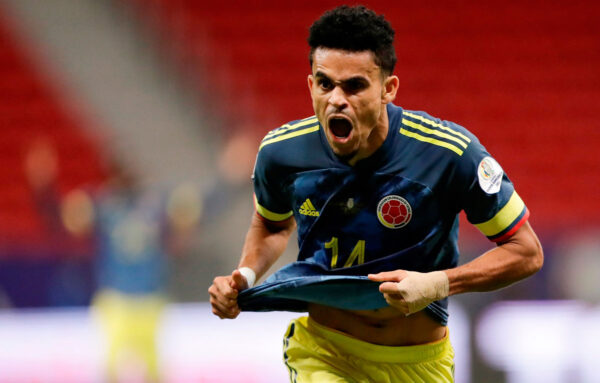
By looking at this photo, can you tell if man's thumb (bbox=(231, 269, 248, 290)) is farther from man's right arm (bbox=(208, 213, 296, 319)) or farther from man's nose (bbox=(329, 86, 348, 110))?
man's nose (bbox=(329, 86, 348, 110))

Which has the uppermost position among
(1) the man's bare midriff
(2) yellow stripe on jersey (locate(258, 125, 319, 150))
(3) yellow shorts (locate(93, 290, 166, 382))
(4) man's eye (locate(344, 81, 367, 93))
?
(4) man's eye (locate(344, 81, 367, 93))

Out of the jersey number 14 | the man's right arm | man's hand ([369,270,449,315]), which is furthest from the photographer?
the man's right arm

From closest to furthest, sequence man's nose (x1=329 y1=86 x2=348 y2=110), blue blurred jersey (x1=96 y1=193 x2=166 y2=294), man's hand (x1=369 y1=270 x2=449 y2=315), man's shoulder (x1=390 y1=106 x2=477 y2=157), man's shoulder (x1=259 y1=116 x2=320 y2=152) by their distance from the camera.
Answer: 1. man's hand (x1=369 y1=270 x2=449 y2=315)
2. man's nose (x1=329 y1=86 x2=348 y2=110)
3. man's shoulder (x1=390 y1=106 x2=477 y2=157)
4. man's shoulder (x1=259 y1=116 x2=320 y2=152)
5. blue blurred jersey (x1=96 y1=193 x2=166 y2=294)

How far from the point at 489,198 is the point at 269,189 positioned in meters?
0.76

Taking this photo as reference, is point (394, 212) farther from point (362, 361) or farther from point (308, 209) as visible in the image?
point (362, 361)

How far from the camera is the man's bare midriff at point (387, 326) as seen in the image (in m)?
2.77

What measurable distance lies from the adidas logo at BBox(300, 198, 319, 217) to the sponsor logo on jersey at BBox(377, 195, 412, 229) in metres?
0.22

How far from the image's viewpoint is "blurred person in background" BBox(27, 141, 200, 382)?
5.87 meters

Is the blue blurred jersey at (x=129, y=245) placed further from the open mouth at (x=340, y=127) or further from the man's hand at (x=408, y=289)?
the man's hand at (x=408, y=289)

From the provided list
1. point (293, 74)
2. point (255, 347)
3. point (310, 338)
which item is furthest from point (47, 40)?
point (310, 338)

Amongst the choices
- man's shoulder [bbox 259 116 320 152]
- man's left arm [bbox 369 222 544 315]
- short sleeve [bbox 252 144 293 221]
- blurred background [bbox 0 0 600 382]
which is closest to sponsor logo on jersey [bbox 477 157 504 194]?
man's left arm [bbox 369 222 544 315]

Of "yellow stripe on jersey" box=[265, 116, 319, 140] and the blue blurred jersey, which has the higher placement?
"yellow stripe on jersey" box=[265, 116, 319, 140]

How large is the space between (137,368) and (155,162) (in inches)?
69.5

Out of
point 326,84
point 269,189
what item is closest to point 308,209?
point 269,189
